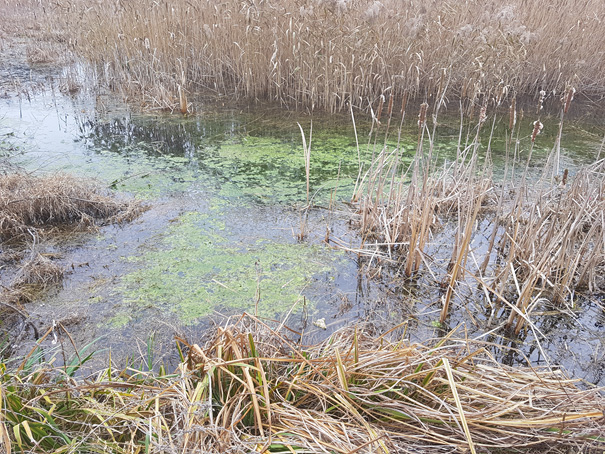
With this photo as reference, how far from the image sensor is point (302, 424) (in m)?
1.50

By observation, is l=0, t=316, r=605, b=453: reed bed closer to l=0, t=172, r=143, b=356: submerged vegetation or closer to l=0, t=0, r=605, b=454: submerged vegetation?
l=0, t=0, r=605, b=454: submerged vegetation

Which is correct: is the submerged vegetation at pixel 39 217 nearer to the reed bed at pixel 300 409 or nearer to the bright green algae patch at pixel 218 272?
the bright green algae patch at pixel 218 272

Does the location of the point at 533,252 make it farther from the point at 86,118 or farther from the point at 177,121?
the point at 86,118

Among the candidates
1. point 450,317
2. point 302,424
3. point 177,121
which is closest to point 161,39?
point 177,121

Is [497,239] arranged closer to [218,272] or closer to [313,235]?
[313,235]

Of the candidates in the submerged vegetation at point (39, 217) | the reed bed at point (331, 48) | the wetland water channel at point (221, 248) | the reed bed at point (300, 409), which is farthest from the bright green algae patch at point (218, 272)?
the reed bed at point (331, 48)

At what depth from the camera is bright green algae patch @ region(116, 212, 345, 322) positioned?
8.15 feet

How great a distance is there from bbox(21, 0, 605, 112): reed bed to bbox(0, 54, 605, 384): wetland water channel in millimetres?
783

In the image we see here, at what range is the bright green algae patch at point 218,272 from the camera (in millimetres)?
2484

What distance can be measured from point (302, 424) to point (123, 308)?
134 cm

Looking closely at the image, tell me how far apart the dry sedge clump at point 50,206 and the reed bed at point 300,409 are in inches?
62.4

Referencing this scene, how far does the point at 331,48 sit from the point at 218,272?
11.5 feet

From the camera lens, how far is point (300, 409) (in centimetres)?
156

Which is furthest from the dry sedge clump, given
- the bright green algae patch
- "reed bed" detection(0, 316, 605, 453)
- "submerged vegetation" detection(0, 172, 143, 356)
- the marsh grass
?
the marsh grass
